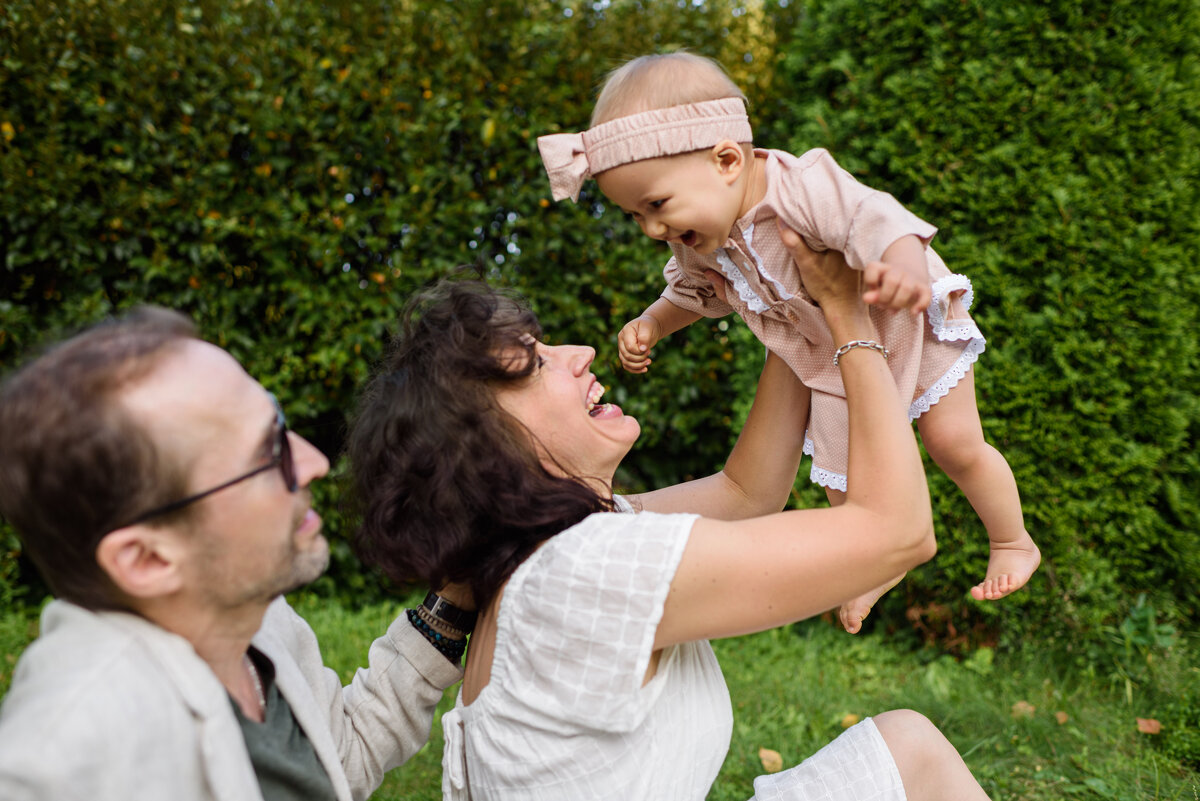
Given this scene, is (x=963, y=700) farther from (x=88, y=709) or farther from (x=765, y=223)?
(x=88, y=709)

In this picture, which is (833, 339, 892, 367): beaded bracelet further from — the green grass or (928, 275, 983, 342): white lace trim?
the green grass

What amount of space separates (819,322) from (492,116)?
2947 millimetres

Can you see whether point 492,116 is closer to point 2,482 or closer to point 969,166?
point 969,166

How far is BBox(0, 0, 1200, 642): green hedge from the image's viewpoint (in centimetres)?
381

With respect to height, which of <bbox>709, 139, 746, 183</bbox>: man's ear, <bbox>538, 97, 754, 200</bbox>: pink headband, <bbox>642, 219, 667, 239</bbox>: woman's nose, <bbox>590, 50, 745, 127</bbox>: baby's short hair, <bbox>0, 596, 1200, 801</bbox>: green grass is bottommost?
<bbox>0, 596, 1200, 801</bbox>: green grass

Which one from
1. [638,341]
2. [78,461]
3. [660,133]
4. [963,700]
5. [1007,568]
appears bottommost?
[963,700]

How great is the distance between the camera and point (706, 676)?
1.81 m

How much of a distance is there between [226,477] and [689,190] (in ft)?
3.69

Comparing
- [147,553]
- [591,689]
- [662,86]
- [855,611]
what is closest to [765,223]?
[662,86]

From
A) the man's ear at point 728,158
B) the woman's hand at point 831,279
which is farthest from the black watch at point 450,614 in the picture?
the man's ear at point 728,158

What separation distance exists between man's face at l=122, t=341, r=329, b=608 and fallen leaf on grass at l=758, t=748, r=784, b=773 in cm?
212

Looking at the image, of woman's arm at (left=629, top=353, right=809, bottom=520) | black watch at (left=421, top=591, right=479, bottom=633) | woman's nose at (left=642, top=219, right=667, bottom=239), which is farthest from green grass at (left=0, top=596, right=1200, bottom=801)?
woman's nose at (left=642, top=219, right=667, bottom=239)

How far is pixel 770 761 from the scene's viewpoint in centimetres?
311

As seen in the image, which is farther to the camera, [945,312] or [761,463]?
[761,463]
